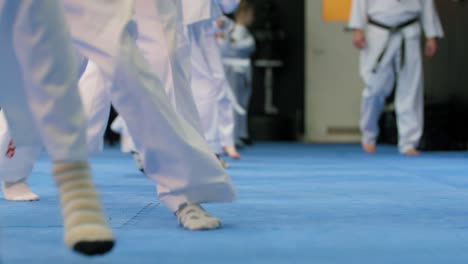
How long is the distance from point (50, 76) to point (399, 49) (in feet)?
20.4

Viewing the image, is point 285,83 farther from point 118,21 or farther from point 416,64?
point 118,21

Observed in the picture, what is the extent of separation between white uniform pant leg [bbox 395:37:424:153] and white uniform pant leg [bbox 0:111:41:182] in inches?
203

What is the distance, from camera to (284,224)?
2643mm

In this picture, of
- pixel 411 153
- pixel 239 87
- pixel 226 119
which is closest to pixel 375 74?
pixel 411 153

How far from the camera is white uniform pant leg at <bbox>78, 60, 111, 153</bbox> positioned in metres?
3.70

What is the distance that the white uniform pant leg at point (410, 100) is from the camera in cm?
777

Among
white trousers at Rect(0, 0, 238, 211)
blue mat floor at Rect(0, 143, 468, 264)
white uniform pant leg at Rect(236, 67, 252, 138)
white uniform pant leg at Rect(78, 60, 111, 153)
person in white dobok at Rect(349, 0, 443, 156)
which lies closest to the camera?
blue mat floor at Rect(0, 143, 468, 264)

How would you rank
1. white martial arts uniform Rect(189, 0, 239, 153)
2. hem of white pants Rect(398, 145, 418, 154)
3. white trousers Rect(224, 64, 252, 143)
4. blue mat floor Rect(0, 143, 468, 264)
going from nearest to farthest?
blue mat floor Rect(0, 143, 468, 264) → white martial arts uniform Rect(189, 0, 239, 153) → hem of white pants Rect(398, 145, 418, 154) → white trousers Rect(224, 64, 252, 143)

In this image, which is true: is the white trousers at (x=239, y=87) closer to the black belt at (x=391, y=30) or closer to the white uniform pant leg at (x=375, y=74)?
the white uniform pant leg at (x=375, y=74)

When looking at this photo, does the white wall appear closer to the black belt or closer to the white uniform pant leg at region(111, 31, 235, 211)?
the black belt

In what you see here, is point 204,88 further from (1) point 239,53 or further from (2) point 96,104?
(1) point 239,53

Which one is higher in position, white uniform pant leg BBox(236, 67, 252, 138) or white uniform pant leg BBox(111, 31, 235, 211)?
white uniform pant leg BBox(111, 31, 235, 211)

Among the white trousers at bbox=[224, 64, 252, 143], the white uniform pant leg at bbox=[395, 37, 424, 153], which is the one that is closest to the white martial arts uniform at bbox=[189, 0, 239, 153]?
the white uniform pant leg at bbox=[395, 37, 424, 153]

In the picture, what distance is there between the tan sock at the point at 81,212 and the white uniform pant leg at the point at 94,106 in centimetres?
181
